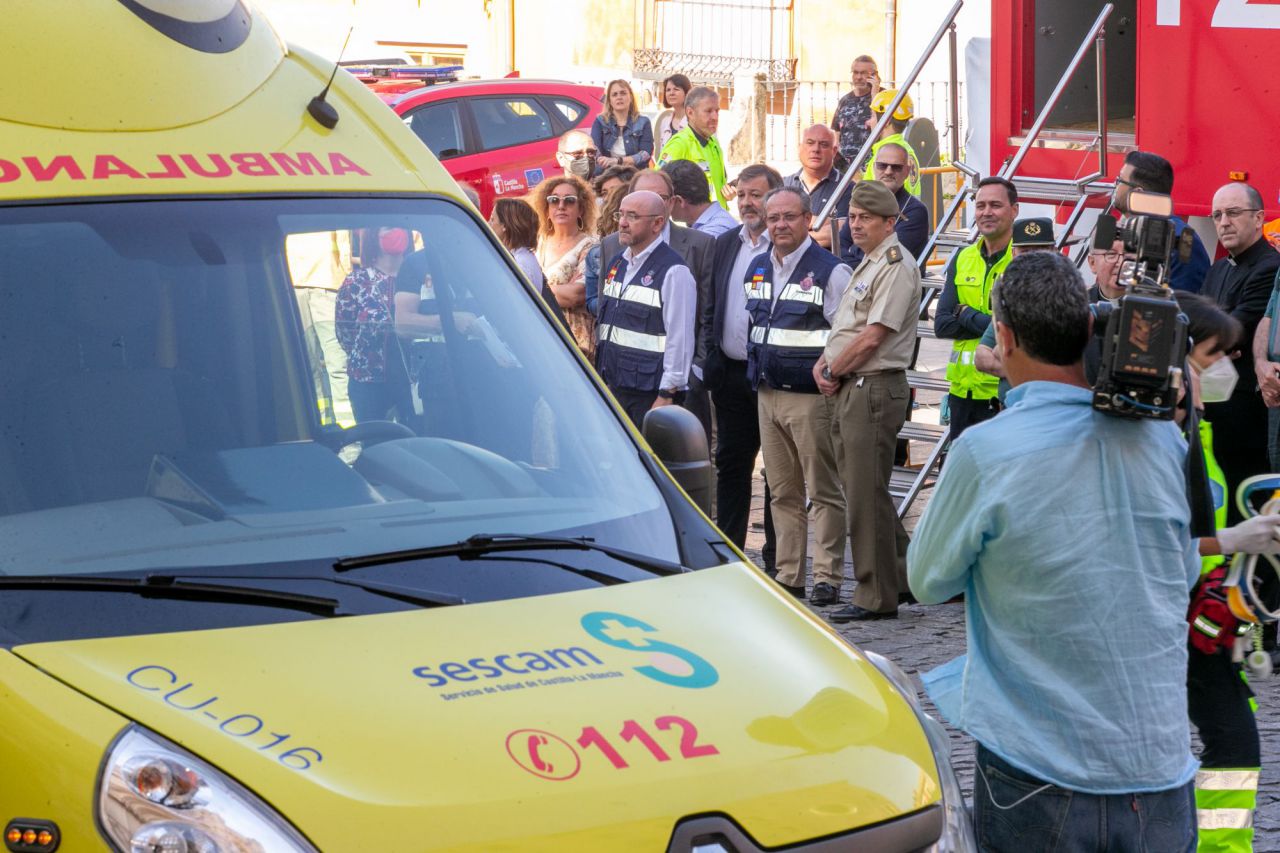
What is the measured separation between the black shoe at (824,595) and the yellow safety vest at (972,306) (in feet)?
3.82

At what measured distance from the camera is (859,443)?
8.66m

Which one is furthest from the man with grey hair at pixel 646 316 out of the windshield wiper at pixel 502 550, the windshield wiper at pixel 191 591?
the windshield wiper at pixel 191 591

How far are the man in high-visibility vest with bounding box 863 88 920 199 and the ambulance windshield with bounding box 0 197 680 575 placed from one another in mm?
7807

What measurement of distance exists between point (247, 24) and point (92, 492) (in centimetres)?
134

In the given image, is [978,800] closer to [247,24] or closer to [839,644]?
[839,644]

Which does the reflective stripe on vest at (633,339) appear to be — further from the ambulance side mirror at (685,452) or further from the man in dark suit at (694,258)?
the ambulance side mirror at (685,452)

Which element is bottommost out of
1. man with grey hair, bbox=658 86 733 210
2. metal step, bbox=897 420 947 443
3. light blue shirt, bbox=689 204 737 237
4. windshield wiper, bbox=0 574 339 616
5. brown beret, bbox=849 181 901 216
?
metal step, bbox=897 420 947 443

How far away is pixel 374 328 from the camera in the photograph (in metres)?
4.27

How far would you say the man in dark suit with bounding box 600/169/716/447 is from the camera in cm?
957

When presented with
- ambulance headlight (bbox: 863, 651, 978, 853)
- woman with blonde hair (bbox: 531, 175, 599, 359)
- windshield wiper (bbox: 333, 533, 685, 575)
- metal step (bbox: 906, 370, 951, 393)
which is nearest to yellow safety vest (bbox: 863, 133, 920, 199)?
metal step (bbox: 906, 370, 951, 393)

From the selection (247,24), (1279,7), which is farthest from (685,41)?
(247,24)

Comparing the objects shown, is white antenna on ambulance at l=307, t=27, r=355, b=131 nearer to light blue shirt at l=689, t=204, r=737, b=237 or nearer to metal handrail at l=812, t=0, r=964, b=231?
light blue shirt at l=689, t=204, r=737, b=237

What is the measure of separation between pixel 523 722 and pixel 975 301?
6.33 metres

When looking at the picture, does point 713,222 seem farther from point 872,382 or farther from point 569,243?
point 872,382
